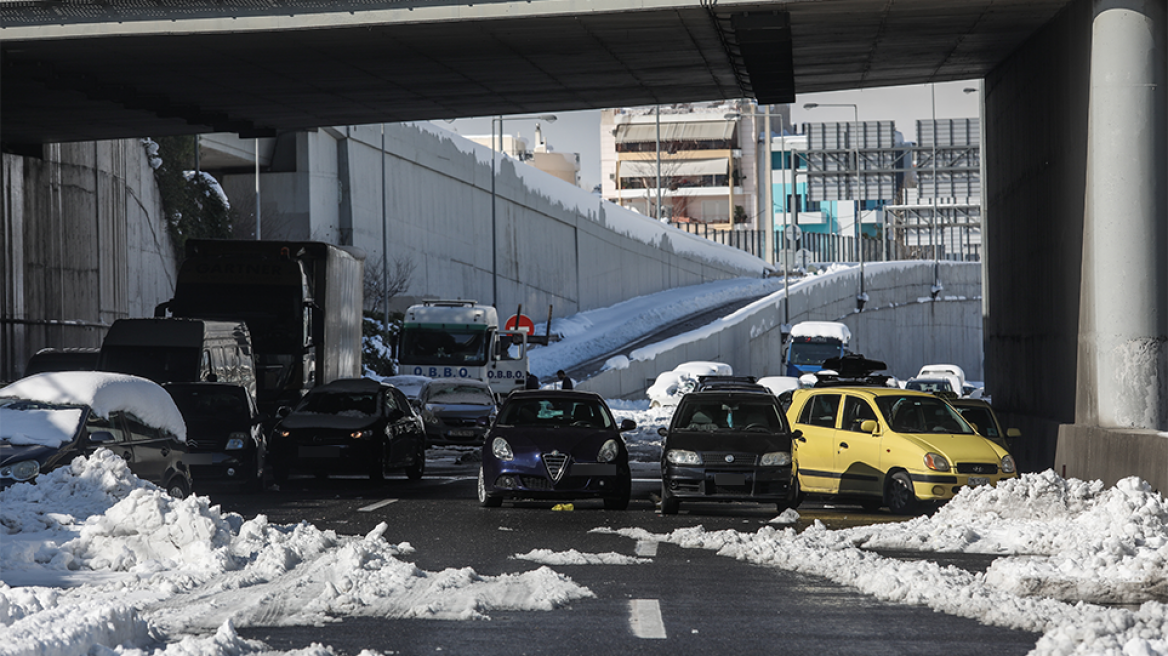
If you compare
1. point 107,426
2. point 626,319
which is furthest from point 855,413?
point 626,319

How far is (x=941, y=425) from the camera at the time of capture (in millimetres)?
17250

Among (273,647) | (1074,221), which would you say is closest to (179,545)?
(273,647)

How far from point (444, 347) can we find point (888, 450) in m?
19.7

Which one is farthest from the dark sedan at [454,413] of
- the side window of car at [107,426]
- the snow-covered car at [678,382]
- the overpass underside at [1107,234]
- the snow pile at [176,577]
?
the snow pile at [176,577]

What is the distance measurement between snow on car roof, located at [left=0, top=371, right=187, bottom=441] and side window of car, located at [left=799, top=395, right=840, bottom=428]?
7.79 m

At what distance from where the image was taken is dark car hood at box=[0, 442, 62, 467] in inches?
508

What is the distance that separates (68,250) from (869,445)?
814 inches

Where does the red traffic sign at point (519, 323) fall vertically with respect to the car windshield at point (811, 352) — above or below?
above

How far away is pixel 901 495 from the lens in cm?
1650

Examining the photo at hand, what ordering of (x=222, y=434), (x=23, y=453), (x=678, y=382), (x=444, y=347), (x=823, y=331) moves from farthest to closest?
(x=823, y=331)
(x=678, y=382)
(x=444, y=347)
(x=222, y=434)
(x=23, y=453)

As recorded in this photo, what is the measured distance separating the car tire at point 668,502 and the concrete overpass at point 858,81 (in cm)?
456

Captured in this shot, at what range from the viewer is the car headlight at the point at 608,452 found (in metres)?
16.5

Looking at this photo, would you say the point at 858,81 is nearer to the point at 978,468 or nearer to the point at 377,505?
the point at 978,468

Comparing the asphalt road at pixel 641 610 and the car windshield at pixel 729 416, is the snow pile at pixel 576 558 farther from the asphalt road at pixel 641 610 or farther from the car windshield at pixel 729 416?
the car windshield at pixel 729 416
